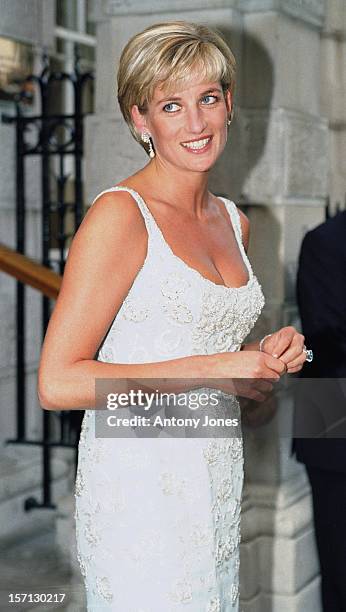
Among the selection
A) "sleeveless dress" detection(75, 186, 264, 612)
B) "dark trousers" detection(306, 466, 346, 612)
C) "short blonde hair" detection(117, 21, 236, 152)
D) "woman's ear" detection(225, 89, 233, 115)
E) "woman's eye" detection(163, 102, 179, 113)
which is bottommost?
"dark trousers" detection(306, 466, 346, 612)

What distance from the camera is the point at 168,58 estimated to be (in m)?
2.14

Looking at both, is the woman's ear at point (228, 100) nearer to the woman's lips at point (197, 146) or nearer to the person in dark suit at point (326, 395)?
the woman's lips at point (197, 146)

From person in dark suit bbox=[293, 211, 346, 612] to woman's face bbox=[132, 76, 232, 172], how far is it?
111 centimetres

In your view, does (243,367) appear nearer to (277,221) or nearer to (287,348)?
(287,348)

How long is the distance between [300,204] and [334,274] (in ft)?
2.76

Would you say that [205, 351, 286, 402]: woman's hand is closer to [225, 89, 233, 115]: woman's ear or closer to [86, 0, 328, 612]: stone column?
[225, 89, 233, 115]: woman's ear

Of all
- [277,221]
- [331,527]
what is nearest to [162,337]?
[331,527]

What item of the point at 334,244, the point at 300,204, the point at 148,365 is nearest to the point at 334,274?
the point at 334,244

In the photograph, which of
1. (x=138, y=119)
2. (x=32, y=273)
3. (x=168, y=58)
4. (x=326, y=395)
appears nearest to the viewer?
(x=168, y=58)

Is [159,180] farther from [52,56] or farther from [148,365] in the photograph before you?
[52,56]

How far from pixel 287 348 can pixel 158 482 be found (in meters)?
0.48

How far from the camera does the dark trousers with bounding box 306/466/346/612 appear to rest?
3.46 meters

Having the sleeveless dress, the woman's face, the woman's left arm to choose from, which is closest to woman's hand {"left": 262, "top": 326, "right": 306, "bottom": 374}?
the woman's left arm

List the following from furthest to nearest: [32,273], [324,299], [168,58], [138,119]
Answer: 1. [32,273]
2. [324,299]
3. [138,119]
4. [168,58]
